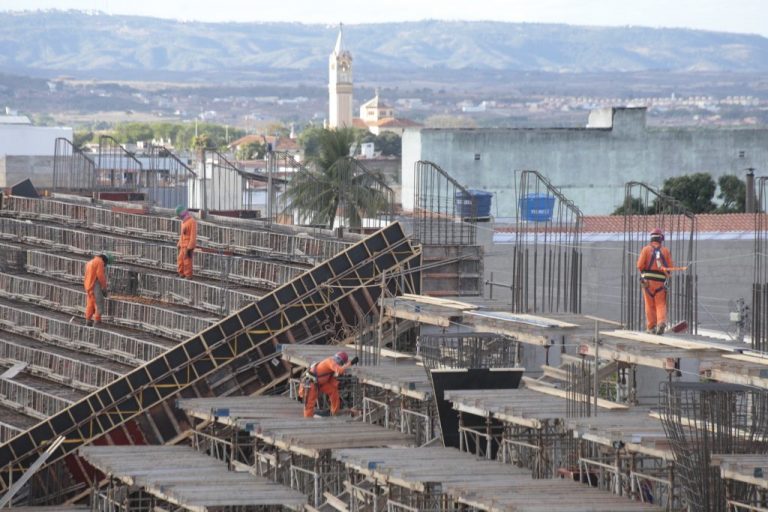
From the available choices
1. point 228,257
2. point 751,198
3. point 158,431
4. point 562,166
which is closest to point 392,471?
point 158,431

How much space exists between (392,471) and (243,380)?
1331 centimetres

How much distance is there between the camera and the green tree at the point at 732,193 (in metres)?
78.5

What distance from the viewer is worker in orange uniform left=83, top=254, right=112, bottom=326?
41.6 m

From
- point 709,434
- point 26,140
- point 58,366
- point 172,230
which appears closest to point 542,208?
point 172,230

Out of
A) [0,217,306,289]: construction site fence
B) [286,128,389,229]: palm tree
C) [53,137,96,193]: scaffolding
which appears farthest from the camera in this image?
[53,137,96,193]: scaffolding

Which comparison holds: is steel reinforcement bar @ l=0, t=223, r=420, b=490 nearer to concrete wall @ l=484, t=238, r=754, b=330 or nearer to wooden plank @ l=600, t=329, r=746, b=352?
wooden plank @ l=600, t=329, r=746, b=352

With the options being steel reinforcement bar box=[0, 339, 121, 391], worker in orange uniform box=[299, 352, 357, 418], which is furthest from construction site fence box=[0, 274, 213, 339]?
worker in orange uniform box=[299, 352, 357, 418]

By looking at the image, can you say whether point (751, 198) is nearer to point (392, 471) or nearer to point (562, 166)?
point (562, 166)

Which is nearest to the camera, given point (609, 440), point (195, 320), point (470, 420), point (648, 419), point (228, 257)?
point (609, 440)

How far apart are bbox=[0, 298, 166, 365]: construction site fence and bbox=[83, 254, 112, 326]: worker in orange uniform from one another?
40 cm

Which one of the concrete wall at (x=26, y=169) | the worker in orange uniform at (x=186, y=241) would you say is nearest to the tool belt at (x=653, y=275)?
the worker in orange uniform at (x=186, y=241)

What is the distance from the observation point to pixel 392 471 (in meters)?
25.4

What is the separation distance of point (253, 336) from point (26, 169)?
195 ft

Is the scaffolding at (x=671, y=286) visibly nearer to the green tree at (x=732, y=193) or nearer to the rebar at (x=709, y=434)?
the rebar at (x=709, y=434)
